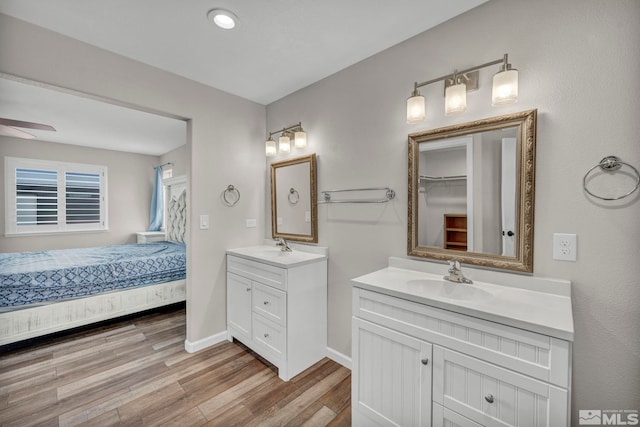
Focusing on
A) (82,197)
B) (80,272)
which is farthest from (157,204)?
(80,272)

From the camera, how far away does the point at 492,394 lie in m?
1.07

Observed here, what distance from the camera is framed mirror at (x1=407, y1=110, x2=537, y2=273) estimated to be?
→ 4.49ft

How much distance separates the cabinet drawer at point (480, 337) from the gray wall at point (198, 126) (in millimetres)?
1696

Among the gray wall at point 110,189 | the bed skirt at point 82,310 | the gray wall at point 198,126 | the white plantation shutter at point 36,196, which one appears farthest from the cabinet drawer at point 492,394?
the white plantation shutter at point 36,196

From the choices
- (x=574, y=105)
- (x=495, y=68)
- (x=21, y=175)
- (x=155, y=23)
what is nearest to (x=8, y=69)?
(x=155, y=23)

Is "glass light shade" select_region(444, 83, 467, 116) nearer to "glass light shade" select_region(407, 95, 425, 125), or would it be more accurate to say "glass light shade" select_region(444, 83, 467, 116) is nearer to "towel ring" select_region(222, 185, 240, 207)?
"glass light shade" select_region(407, 95, 425, 125)

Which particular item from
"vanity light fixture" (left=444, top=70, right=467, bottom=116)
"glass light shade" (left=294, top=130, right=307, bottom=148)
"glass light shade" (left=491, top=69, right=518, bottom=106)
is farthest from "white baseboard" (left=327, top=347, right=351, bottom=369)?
"glass light shade" (left=491, top=69, right=518, bottom=106)

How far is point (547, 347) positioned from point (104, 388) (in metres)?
2.68

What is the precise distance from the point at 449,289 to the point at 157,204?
5464 mm

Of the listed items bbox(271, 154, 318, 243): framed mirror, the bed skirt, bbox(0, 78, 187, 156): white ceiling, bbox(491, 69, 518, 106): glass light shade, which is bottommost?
the bed skirt

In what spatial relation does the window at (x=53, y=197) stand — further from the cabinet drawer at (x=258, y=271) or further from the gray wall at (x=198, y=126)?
the cabinet drawer at (x=258, y=271)

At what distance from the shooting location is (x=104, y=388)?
195cm

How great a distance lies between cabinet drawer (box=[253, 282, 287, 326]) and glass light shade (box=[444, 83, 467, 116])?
1623 mm

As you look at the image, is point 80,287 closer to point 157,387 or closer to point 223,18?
point 157,387
